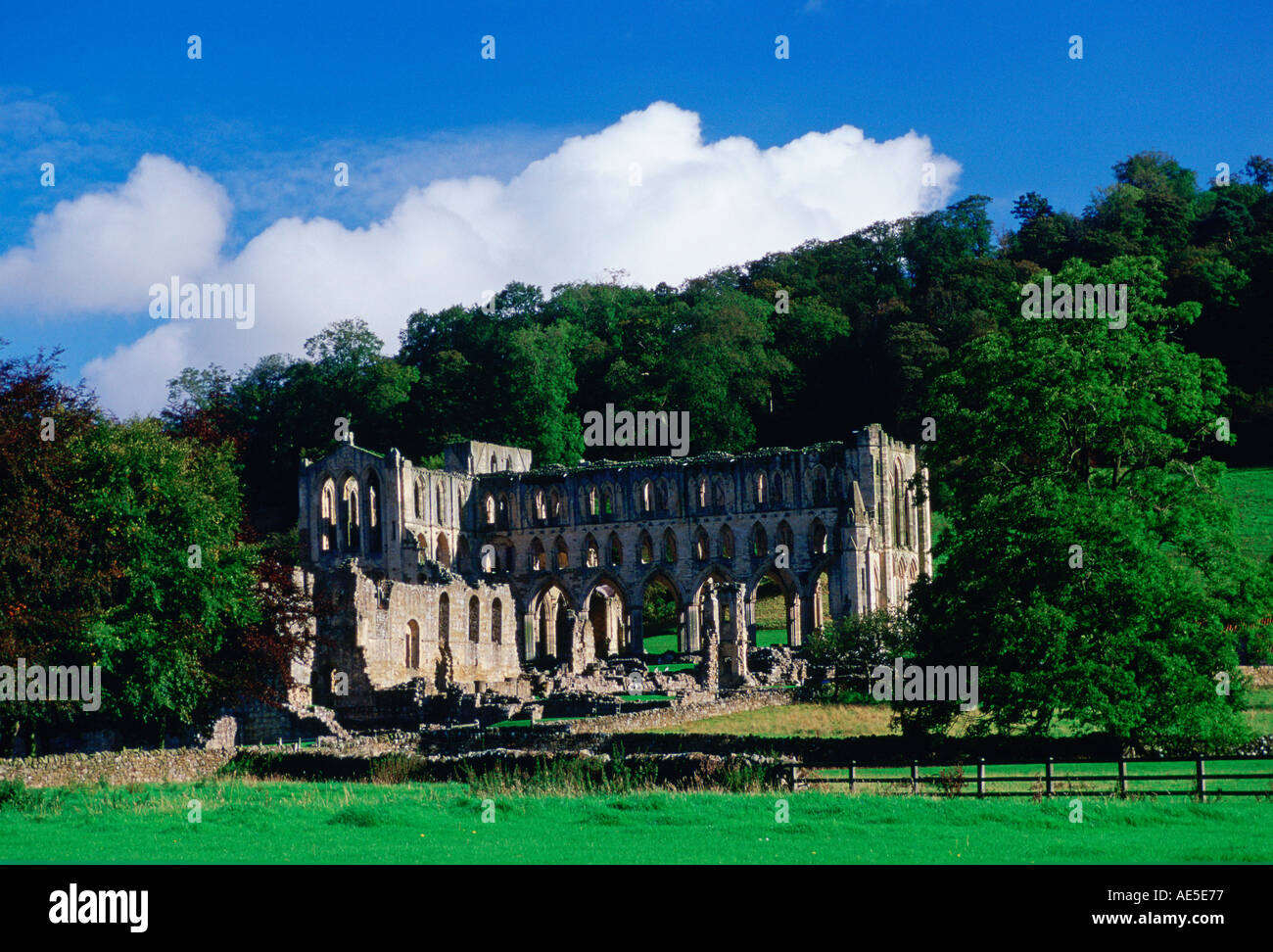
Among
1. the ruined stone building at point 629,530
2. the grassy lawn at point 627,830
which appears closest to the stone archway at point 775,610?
the ruined stone building at point 629,530

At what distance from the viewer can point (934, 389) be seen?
119 feet

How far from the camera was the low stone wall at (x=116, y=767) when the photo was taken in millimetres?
30203

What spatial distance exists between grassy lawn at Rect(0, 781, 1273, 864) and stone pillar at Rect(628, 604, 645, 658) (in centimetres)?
5307

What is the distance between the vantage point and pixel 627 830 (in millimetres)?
22047

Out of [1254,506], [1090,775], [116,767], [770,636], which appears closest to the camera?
[1090,775]

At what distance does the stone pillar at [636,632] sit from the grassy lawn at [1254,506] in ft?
98.1

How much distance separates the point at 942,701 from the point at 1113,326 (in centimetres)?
939

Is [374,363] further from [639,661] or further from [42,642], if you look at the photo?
[42,642]

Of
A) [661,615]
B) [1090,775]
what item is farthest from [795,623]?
[1090,775]

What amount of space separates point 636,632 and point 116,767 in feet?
164

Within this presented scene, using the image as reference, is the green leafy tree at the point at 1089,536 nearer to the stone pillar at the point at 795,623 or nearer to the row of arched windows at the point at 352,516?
the stone pillar at the point at 795,623

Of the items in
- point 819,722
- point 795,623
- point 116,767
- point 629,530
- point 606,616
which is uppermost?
point 629,530

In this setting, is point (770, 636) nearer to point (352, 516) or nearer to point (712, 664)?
point (352, 516)
